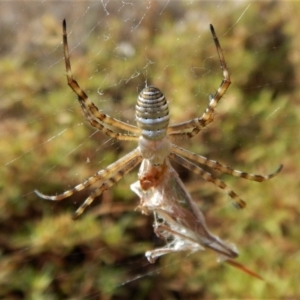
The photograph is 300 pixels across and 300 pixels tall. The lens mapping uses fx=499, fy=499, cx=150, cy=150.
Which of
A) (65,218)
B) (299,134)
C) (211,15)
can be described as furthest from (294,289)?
(211,15)

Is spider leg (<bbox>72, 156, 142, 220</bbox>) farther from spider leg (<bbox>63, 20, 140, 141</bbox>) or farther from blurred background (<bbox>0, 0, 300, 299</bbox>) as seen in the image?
blurred background (<bbox>0, 0, 300, 299</bbox>)

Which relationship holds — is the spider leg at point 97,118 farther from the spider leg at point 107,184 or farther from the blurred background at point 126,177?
the blurred background at point 126,177

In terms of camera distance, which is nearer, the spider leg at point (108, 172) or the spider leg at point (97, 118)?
the spider leg at point (97, 118)

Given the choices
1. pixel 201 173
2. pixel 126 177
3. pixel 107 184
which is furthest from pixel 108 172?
pixel 126 177

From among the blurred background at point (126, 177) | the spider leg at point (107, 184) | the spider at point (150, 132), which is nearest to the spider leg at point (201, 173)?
the spider at point (150, 132)

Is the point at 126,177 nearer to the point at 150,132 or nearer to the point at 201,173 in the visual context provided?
the point at 201,173

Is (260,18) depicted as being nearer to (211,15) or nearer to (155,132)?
(211,15)

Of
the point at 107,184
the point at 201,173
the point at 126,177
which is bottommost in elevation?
the point at 201,173

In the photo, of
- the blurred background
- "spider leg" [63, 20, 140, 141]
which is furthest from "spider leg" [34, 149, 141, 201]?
the blurred background
